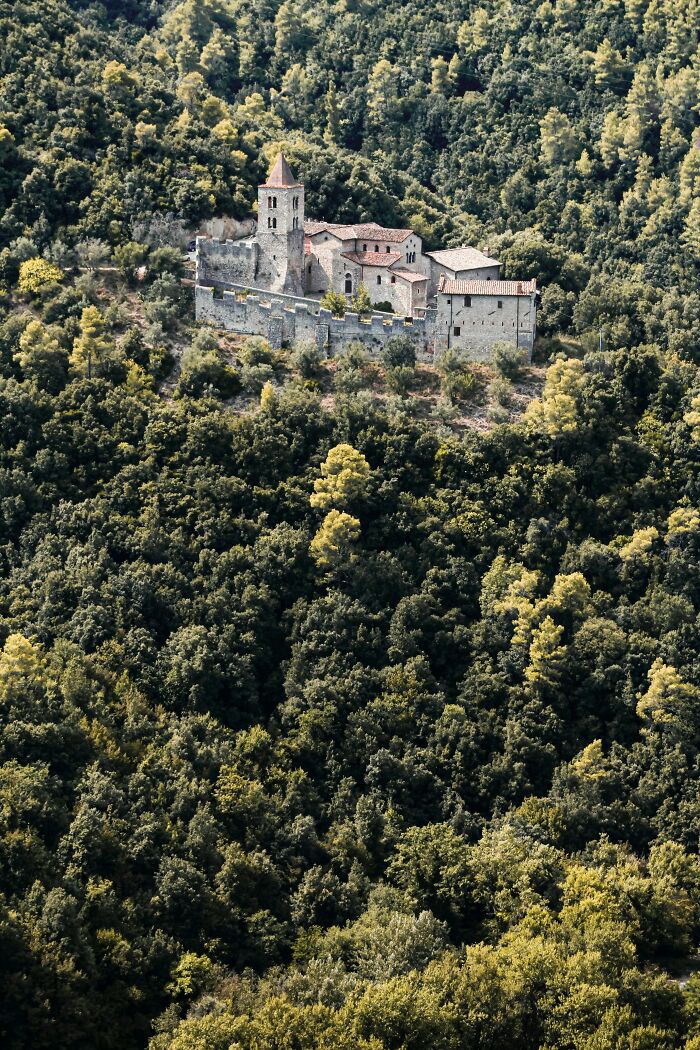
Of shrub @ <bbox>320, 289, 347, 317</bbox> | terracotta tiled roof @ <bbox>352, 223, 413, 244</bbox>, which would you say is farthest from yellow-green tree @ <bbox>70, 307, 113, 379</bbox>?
terracotta tiled roof @ <bbox>352, 223, 413, 244</bbox>

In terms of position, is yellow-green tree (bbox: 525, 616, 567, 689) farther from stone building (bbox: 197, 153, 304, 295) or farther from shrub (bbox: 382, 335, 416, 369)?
stone building (bbox: 197, 153, 304, 295)

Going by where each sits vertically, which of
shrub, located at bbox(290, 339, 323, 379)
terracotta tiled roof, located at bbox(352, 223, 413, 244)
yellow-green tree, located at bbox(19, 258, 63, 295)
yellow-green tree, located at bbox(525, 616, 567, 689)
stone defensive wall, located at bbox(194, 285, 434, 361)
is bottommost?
yellow-green tree, located at bbox(525, 616, 567, 689)

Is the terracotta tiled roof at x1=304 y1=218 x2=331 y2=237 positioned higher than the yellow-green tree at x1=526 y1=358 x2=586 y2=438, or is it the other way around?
the terracotta tiled roof at x1=304 y1=218 x2=331 y2=237

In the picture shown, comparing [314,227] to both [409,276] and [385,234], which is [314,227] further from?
[409,276]

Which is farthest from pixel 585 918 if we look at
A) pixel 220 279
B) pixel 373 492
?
pixel 220 279

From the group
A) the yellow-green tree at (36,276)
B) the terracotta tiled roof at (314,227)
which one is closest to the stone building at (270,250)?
the terracotta tiled roof at (314,227)

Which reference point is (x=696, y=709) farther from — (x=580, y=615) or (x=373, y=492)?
(x=373, y=492)
